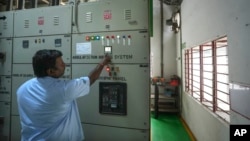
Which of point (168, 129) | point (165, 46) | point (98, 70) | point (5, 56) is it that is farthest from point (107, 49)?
point (165, 46)

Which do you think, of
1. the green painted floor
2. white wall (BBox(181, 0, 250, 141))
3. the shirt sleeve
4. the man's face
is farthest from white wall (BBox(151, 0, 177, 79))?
the man's face

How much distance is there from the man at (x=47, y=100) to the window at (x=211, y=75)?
183cm

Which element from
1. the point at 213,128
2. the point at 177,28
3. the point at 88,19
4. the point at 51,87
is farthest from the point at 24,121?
the point at 177,28

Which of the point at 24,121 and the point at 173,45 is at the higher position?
the point at 173,45

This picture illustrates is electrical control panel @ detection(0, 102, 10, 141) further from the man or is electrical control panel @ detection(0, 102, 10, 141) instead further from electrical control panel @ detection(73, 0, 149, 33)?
→ electrical control panel @ detection(73, 0, 149, 33)

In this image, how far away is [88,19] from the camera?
2270 mm

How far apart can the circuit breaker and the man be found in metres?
0.51

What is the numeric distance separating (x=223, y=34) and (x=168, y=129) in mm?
2870

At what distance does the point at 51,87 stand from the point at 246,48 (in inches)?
68.1

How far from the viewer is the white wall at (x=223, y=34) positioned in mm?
1717

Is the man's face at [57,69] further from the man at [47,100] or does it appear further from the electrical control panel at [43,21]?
the electrical control panel at [43,21]

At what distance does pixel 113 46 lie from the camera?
7.18 ft

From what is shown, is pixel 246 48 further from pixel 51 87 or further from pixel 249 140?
pixel 51 87

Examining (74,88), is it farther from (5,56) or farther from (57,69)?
(5,56)
